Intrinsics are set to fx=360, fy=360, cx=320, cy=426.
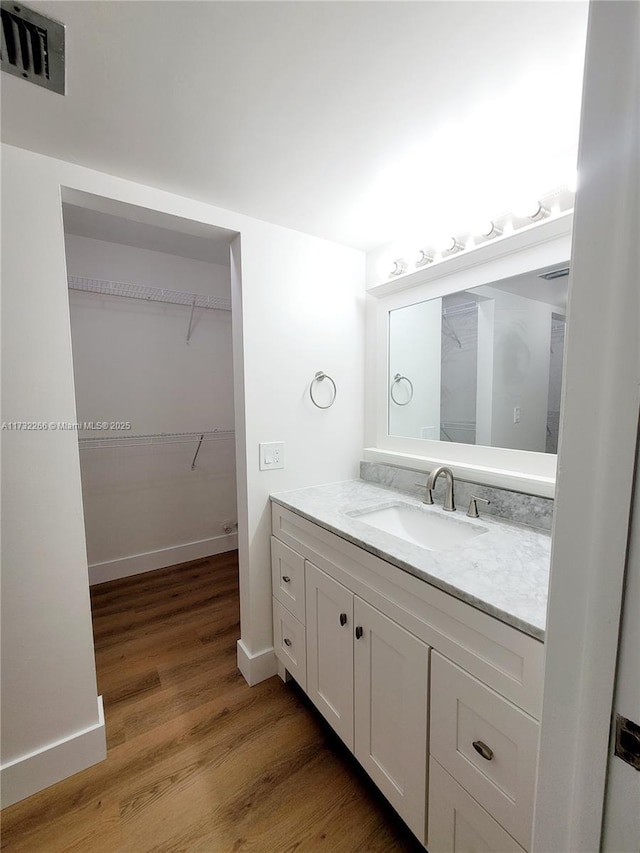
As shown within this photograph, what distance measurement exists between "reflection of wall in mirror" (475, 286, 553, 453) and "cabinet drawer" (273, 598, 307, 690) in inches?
45.9

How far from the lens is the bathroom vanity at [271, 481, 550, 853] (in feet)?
2.60

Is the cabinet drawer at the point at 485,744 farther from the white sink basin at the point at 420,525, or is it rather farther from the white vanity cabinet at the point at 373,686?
the white sink basin at the point at 420,525

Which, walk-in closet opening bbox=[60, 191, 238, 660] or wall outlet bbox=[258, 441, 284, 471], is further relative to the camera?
walk-in closet opening bbox=[60, 191, 238, 660]

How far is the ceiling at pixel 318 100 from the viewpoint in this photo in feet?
2.66

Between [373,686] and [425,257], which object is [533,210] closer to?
[425,257]

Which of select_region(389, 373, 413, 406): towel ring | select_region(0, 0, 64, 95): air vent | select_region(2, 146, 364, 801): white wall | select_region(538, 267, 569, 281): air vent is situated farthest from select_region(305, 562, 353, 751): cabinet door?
select_region(0, 0, 64, 95): air vent

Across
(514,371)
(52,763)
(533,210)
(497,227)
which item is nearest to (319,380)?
(514,371)

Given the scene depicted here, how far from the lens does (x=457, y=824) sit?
0.92 metres

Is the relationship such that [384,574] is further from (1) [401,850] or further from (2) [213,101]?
(2) [213,101]

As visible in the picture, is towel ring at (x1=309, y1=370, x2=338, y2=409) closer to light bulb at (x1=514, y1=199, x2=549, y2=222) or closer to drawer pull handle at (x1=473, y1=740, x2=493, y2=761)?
light bulb at (x1=514, y1=199, x2=549, y2=222)

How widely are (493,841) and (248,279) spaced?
1969 mm

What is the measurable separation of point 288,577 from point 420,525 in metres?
0.64

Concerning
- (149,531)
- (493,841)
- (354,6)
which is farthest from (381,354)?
(149,531)

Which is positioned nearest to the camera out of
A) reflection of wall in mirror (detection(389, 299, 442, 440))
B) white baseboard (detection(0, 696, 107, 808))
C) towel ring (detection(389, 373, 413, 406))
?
white baseboard (detection(0, 696, 107, 808))
